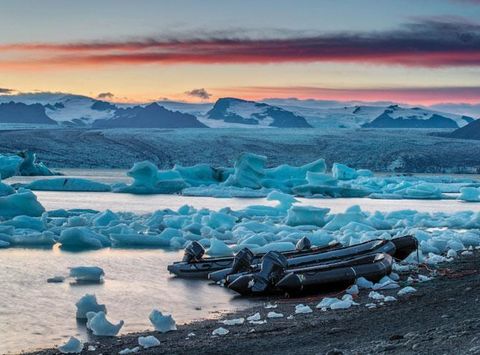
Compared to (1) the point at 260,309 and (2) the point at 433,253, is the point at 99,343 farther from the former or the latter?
(2) the point at 433,253

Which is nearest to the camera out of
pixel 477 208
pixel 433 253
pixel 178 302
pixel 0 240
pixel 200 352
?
pixel 200 352

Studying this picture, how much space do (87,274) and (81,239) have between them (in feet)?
12.5

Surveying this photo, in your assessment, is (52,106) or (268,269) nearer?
(268,269)

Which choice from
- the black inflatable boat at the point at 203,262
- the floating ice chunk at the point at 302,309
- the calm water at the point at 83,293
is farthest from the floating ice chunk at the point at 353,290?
the black inflatable boat at the point at 203,262

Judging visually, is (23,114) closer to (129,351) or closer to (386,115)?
(386,115)

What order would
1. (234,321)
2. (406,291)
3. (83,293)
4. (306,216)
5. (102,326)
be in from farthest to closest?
(306,216) → (83,293) → (406,291) → (234,321) → (102,326)

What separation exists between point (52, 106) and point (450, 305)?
123600mm

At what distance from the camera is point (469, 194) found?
29125mm

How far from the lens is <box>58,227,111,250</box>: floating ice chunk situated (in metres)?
15.6

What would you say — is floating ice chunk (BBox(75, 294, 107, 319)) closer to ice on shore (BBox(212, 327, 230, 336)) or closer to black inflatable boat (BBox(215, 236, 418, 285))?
ice on shore (BBox(212, 327, 230, 336))

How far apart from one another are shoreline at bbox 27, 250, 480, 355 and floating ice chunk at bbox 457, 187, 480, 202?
20001 millimetres

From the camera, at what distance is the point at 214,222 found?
57.4 ft

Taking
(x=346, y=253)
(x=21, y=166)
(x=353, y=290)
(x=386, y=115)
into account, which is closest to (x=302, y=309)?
(x=353, y=290)

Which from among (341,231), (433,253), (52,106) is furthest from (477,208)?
(52,106)
